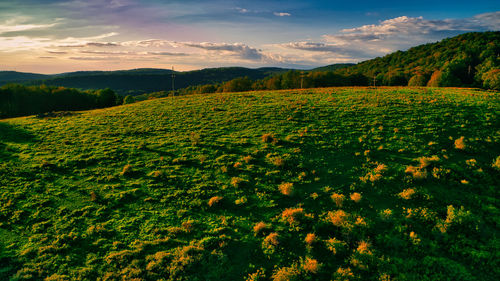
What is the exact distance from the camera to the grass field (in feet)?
31.8

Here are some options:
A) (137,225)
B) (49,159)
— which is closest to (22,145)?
(49,159)

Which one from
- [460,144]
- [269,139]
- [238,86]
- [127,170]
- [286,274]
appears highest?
[238,86]

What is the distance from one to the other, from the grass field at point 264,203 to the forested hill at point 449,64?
186 ft

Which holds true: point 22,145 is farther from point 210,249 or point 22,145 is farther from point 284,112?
point 284,112

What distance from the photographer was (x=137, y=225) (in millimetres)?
12633

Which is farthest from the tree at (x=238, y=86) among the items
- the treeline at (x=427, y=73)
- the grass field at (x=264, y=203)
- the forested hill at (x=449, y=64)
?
the grass field at (x=264, y=203)

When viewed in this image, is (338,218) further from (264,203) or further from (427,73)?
(427,73)

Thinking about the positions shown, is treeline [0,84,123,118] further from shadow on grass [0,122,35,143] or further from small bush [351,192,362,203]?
small bush [351,192,362,203]

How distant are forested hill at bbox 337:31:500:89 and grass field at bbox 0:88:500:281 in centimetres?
5655

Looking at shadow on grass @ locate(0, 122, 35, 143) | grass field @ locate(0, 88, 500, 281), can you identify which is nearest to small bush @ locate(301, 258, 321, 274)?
grass field @ locate(0, 88, 500, 281)

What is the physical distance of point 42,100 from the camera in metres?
82.3

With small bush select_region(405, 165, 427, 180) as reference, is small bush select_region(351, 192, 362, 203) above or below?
below

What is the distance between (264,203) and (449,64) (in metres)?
102

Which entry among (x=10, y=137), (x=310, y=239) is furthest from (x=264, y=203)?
(x=10, y=137)
